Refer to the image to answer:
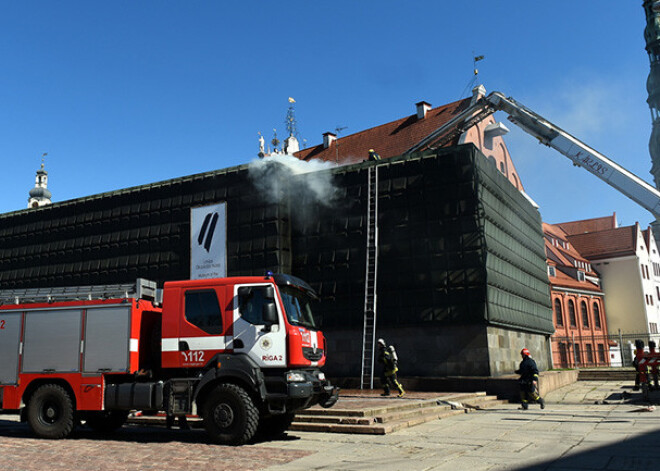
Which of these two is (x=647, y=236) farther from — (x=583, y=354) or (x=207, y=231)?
(x=207, y=231)

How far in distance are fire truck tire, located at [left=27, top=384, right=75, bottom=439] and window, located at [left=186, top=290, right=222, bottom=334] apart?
300cm

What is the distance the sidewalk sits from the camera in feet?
26.8

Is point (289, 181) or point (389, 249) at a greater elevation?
point (289, 181)

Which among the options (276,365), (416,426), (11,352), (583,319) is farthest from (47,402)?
(583,319)

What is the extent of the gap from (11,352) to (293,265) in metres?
13.3

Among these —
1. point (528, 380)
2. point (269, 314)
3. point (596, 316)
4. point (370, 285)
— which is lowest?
point (528, 380)

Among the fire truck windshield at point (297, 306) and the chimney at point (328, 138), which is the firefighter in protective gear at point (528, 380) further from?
the chimney at point (328, 138)

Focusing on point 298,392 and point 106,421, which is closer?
point 298,392

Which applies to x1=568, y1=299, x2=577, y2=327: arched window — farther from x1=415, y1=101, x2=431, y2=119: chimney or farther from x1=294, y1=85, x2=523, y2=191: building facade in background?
x1=415, y1=101, x2=431, y2=119: chimney

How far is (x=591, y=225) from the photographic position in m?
71.4

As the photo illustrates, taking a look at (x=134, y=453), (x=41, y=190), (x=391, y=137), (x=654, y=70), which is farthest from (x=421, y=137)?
(x=41, y=190)

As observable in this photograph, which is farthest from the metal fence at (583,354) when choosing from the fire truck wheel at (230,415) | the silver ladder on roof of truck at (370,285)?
the fire truck wheel at (230,415)

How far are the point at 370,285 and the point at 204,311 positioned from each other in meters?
11.9

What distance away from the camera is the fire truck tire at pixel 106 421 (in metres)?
12.1
